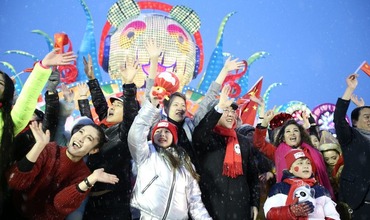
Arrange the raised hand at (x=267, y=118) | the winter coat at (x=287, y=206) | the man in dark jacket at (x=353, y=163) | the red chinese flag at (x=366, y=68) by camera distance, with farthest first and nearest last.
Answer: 1. the red chinese flag at (x=366, y=68)
2. the raised hand at (x=267, y=118)
3. the man in dark jacket at (x=353, y=163)
4. the winter coat at (x=287, y=206)

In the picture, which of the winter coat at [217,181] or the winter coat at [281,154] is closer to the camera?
the winter coat at [217,181]

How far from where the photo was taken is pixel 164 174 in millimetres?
3076

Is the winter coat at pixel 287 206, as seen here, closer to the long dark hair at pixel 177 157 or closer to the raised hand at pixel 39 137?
the long dark hair at pixel 177 157

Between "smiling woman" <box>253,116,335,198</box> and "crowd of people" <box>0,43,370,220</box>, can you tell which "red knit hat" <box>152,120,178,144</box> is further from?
"smiling woman" <box>253,116,335,198</box>

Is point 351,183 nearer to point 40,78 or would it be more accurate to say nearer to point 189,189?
point 189,189

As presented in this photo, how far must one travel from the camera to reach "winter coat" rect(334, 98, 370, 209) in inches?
147

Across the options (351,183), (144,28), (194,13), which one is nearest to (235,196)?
(351,183)

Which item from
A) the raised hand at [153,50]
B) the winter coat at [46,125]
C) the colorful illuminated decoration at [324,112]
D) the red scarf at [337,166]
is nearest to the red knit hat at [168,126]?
the raised hand at [153,50]

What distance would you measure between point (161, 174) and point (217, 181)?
0.57 metres

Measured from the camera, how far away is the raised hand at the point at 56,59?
9.16 feet

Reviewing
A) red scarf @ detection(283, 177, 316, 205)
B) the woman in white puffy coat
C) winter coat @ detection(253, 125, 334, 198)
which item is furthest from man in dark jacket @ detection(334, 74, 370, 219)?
the woman in white puffy coat

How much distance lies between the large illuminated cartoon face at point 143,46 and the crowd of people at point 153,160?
359 inches

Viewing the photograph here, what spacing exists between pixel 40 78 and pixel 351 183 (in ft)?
9.44

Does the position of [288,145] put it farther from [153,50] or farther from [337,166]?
[153,50]
